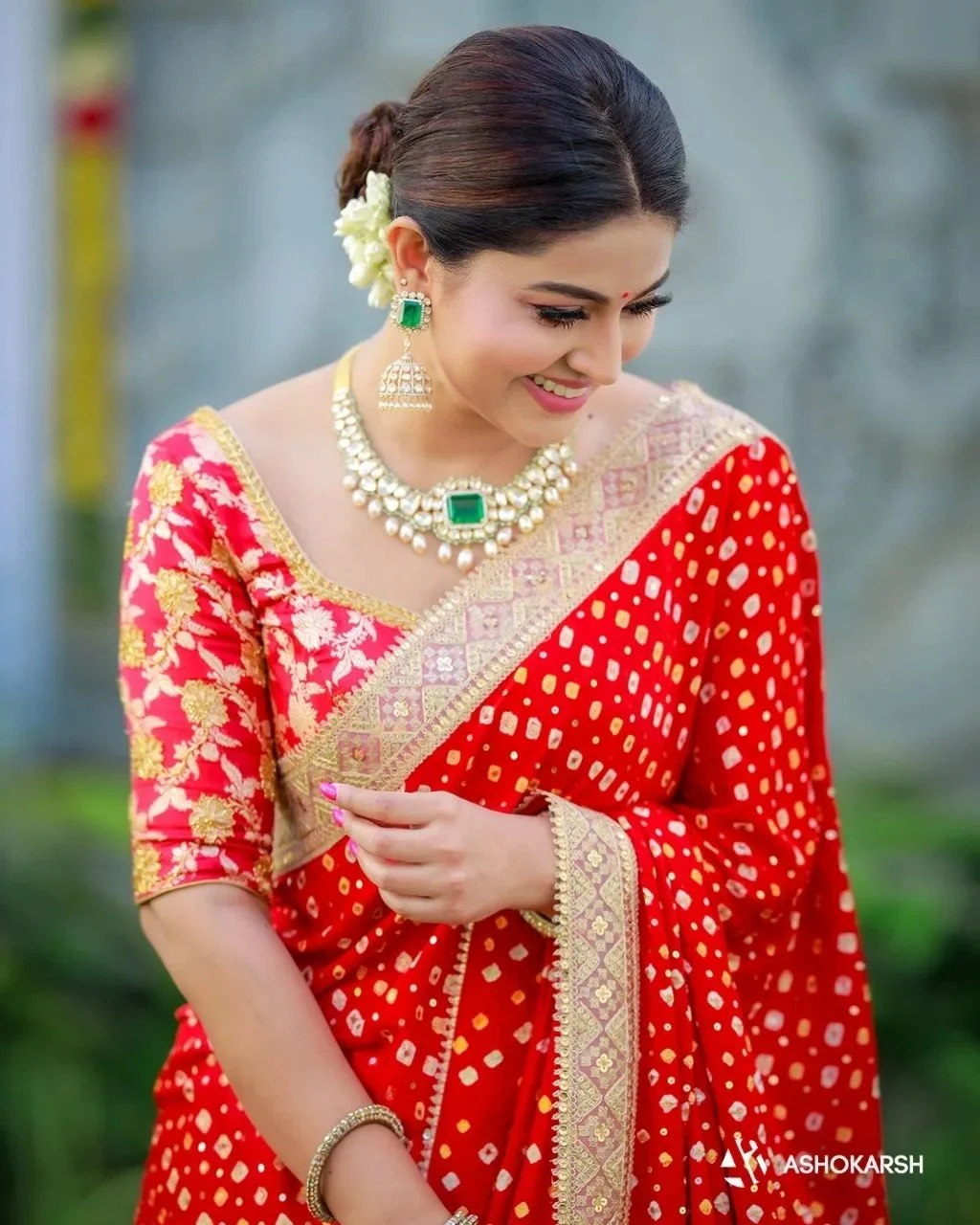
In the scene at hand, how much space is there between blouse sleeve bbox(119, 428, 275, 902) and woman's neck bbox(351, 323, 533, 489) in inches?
8.4

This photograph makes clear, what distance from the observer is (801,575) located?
171cm

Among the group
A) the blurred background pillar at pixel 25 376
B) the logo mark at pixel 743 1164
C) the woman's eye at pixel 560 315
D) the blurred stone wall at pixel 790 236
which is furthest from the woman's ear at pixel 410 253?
the blurred background pillar at pixel 25 376

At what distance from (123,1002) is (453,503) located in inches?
86.8

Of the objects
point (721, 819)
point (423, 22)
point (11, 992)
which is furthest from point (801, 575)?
point (423, 22)

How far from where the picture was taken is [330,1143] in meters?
1.49

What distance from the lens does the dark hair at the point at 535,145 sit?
142 cm

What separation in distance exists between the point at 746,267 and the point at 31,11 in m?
1.92

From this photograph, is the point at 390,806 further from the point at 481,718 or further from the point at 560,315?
the point at 560,315

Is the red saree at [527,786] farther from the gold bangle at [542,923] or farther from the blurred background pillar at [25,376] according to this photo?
the blurred background pillar at [25,376]

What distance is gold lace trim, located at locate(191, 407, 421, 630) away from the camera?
1575 millimetres

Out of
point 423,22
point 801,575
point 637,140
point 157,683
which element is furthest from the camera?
point 423,22

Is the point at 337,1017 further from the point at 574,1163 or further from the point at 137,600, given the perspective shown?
the point at 137,600

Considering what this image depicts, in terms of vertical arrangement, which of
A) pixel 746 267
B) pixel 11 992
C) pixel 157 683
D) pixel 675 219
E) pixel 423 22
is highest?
pixel 423 22

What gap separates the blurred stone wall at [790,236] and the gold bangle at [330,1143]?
97.8 inches
